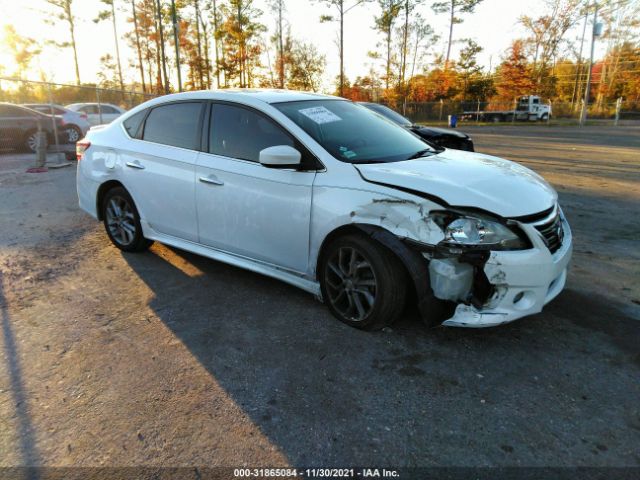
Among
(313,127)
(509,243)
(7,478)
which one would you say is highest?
(313,127)

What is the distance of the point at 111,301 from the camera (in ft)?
12.4

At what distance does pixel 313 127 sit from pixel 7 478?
2765 millimetres

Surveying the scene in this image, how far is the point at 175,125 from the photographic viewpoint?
4211mm

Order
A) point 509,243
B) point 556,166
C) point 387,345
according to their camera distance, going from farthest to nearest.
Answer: point 556,166 → point 387,345 → point 509,243

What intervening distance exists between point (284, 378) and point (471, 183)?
1.72 meters

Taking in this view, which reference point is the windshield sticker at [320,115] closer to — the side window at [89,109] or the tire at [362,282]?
the tire at [362,282]

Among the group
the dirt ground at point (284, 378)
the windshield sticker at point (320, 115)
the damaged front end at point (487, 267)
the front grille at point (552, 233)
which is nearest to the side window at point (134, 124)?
the dirt ground at point (284, 378)

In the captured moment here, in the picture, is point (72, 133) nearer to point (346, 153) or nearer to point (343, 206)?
point (346, 153)

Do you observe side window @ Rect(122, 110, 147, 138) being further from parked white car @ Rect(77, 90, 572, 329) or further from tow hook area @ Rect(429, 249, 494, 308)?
tow hook area @ Rect(429, 249, 494, 308)

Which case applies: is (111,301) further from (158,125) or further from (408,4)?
(408,4)

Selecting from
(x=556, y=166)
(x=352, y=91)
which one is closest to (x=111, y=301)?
(x=556, y=166)

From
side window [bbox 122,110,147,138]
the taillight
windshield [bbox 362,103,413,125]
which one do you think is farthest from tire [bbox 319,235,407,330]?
windshield [bbox 362,103,413,125]

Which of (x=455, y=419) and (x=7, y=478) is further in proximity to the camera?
(x=455, y=419)

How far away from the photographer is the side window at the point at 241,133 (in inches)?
139
